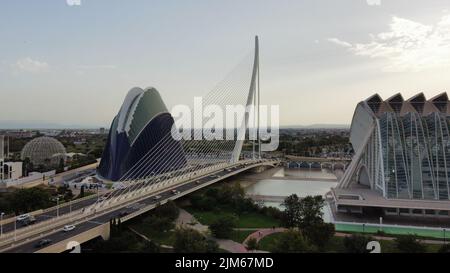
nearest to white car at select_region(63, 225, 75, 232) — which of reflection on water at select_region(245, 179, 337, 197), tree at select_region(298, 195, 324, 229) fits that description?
tree at select_region(298, 195, 324, 229)

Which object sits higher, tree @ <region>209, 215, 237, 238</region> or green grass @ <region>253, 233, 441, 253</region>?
tree @ <region>209, 215, 237, 238</region>

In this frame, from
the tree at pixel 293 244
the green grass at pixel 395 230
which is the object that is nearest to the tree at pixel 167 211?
the tree at pixel 293 244

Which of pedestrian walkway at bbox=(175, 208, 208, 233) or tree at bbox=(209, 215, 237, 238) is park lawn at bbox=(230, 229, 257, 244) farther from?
pedestrian walkway at bbox=(175, 208, 208, 233)

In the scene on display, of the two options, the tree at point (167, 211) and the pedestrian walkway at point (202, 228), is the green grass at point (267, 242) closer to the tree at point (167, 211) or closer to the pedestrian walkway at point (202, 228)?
the pedestrian walkway at point (202, 228)

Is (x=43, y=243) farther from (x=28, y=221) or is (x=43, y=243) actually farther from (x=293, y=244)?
(x=293, y=244)

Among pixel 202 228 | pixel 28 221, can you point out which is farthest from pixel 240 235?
pixel 28 221
